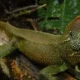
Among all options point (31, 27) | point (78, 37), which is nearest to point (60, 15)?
point (31, 27)

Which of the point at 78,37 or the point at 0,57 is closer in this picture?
the point at 78,37

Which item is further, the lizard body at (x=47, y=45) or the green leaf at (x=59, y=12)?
the green leaf at (x=59, y=12)

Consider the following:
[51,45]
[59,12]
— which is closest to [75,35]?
[51,45]

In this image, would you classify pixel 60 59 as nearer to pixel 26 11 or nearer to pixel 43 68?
pixel 43 68

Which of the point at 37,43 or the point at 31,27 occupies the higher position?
the point at 37,43

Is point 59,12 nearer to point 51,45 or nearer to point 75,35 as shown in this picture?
point 51,45

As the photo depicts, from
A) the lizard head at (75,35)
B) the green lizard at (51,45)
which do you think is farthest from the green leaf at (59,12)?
the lizard head at (75,35)

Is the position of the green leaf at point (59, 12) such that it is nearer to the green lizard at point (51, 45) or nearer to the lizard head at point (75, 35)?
the green lizard at point (51, 45)
